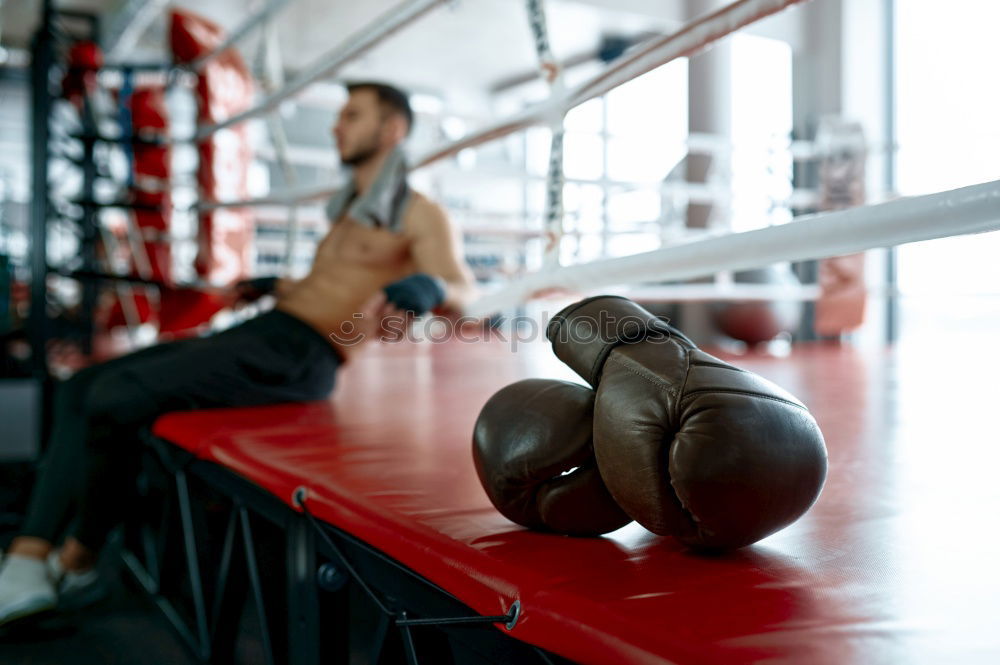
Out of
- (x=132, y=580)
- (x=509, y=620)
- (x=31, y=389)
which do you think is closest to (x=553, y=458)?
(x=509, y=620)

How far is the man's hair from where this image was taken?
1.99 metres

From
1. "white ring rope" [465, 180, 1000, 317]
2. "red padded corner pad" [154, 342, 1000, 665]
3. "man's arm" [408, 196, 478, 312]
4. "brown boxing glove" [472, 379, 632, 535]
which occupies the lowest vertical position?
"red padded corner pad" [154, 342, 1000, 665]

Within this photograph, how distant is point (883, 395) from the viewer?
193 cm

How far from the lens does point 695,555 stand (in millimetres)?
673

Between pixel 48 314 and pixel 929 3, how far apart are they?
5323 mm

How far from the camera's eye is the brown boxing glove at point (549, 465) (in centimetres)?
70

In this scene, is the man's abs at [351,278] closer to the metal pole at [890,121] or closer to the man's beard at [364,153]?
the man's beard at [364,153]

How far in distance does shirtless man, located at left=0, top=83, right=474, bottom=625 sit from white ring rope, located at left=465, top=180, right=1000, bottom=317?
0.43m

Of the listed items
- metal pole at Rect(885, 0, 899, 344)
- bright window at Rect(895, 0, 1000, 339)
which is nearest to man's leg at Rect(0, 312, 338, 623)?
bright window at Rect(895, 0, 1000, 339)

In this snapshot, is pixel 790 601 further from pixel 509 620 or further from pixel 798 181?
pixel 798 181

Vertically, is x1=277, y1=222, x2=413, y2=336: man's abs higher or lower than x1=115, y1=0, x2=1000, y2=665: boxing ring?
higher

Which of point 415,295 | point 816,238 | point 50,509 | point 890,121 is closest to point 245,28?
point 415,295

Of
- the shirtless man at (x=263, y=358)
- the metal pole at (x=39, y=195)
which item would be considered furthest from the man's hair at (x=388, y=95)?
the metal pole at (x=39, y=195)

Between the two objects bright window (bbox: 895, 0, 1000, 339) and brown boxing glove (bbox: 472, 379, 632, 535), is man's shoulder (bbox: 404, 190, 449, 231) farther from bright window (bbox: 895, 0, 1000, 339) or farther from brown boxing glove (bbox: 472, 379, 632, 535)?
bright window (bbox: 895, 0, 1000, 339)
